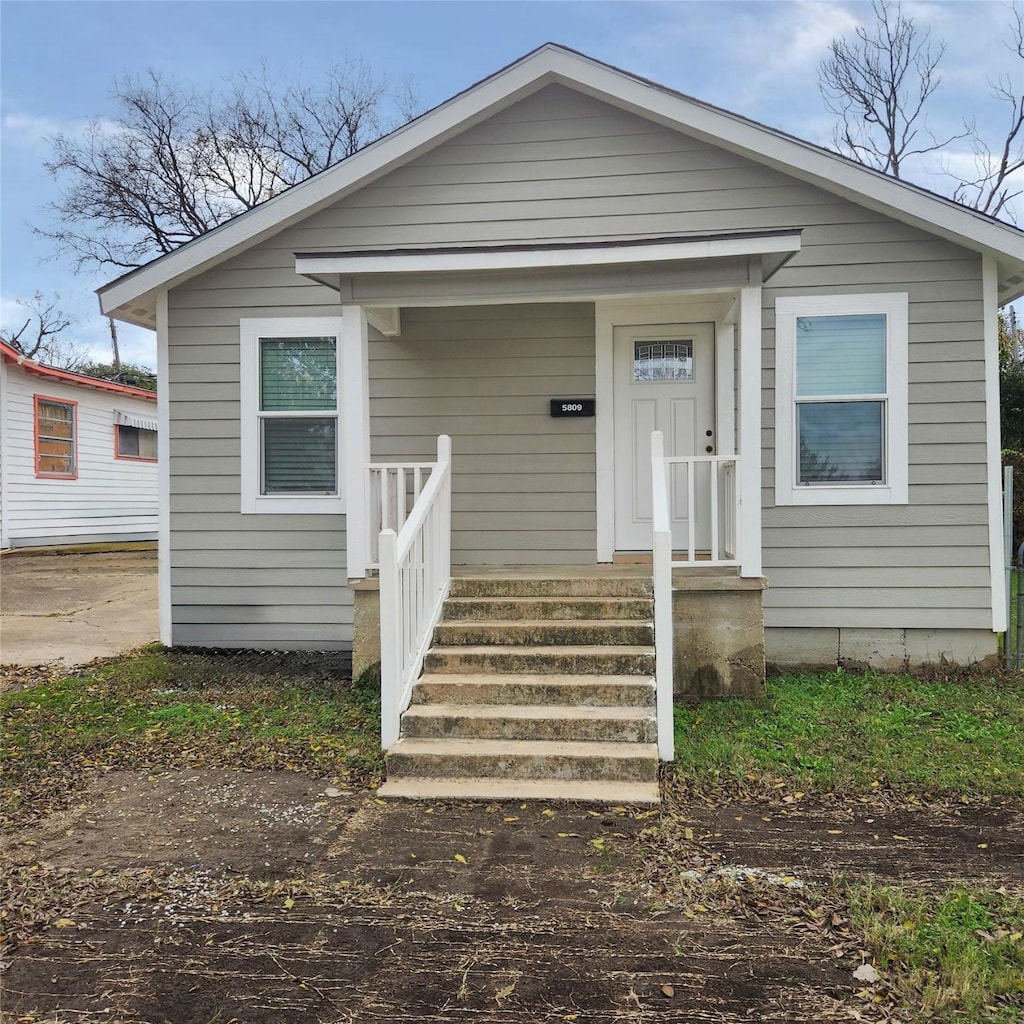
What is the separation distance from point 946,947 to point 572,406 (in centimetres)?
466

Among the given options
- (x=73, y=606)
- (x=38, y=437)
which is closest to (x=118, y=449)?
(x=38, y=437)

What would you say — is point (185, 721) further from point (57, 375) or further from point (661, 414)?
point (57, 375)

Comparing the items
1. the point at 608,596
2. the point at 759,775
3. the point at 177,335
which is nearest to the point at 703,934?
the point at 759,775

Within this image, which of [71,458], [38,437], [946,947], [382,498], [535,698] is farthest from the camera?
[71,458]

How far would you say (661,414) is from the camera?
6.47 m

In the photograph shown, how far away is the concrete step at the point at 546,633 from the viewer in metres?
4.88

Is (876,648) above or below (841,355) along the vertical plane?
below

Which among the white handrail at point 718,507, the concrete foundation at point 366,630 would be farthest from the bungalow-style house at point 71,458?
the white handrail at point 718,507

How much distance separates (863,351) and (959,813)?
11.9 ft

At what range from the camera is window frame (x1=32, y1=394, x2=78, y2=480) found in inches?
554

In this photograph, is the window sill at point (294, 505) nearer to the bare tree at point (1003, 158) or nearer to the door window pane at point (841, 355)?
the door window pane at point (841, 355)

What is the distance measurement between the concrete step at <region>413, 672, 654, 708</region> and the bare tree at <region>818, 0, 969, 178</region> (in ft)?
63.8

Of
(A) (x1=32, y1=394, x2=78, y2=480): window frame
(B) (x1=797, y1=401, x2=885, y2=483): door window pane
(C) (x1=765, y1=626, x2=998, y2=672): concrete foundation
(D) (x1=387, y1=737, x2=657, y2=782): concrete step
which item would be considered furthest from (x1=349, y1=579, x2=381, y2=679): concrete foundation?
(A) (x1=32, y1=394, x2=78, y2=480): window frame

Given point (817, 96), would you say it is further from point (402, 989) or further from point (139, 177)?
point (402, 989)
